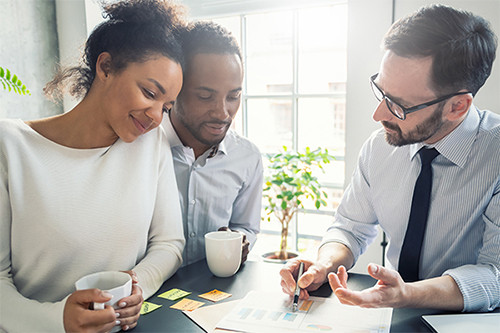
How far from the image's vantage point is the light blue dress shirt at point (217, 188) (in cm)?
144

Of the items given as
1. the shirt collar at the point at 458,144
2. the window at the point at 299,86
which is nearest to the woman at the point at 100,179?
the shirt collar at the point at 458,144

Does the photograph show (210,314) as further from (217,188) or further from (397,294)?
(217,188)

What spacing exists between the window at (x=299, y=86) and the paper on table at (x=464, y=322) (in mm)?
1723

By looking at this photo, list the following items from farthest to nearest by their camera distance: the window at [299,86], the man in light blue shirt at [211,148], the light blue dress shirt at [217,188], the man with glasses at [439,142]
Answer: the window at [299,86]
the light blue dress shirt at [217,188]
the man in light blue shirt at [211,148]
the man with glasses at [439,142]

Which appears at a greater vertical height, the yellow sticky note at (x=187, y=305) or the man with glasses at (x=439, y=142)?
the man with glasses at (x=439, y=142)

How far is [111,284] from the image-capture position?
0.87m

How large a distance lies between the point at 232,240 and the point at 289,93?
1.74m

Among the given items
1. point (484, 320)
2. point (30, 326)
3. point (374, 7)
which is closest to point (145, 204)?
point (30, 326)

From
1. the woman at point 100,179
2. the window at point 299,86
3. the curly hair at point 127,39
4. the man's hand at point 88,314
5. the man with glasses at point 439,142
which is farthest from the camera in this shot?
the window at point 299,86

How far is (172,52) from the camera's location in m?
1.15

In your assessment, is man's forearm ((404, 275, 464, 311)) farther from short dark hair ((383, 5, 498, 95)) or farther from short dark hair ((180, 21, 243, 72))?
short dark hair ((180, 21, 243, 72))

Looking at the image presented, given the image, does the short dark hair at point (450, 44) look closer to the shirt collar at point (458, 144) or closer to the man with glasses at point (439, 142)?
the man with glasses at point (439, 142)

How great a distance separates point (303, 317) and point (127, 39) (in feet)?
2.79

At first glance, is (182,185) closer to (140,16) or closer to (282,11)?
(140,16)
